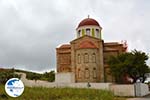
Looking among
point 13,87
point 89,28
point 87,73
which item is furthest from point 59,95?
point 89,28

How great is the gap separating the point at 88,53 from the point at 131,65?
927 centimetres

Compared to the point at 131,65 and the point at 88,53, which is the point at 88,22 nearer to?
the point at 88,53

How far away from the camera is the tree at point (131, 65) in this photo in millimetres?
53406

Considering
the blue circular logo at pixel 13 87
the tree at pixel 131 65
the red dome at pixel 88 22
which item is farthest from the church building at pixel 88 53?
the blue circular logo at pixel 13 87

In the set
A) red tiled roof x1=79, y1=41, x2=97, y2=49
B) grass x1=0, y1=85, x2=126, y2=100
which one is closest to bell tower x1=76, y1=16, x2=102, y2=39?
red tiled roof x1=79, y1=41, x2=97, y2=49

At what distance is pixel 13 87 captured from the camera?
34.6 feet

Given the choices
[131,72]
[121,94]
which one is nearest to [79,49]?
[131,72]

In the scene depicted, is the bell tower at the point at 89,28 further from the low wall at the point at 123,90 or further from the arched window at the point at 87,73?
the low wall at the point at 123,90

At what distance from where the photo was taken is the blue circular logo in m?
10.5

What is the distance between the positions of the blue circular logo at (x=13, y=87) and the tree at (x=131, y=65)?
144 ft

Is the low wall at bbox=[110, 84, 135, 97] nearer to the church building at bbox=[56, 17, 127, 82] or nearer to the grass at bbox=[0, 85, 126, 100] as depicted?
the church building at bbox=[56, 17, 127, 82]

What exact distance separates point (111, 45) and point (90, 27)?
5.92m

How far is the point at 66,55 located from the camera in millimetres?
64750

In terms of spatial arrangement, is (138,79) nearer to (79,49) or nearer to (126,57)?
(126,57)
